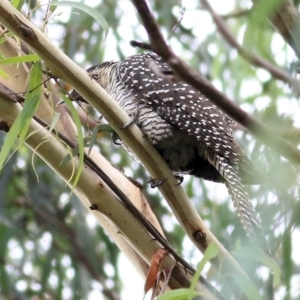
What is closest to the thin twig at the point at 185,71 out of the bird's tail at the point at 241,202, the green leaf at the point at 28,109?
the green leaf at the point at 28,109

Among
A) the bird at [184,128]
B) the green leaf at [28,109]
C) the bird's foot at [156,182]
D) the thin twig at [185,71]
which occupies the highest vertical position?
the bird at [184,128]

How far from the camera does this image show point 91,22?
115 inches

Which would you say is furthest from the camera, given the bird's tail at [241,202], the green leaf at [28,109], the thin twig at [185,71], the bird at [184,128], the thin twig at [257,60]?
the bird at [184,128]

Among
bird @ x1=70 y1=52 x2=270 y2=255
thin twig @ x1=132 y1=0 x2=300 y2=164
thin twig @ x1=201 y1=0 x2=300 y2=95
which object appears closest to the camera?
thin twig @ x1=132 y1=0 x2=300 y2=164

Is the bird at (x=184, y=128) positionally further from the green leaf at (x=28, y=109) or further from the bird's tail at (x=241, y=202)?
the green leaf at (x=28, y=109)

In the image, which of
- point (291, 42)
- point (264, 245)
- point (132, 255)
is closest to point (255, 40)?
point (291, 42)

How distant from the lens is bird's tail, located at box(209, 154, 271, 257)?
1651mm

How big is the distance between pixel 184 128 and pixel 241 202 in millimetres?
447

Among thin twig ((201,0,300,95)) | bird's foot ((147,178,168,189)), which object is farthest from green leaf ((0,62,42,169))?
bird's foot ((147,178,168,189))

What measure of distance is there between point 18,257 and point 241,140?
1.23m

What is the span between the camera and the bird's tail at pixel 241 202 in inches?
65.0

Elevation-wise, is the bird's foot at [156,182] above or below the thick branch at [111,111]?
above

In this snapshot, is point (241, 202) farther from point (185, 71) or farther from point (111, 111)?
point (185, 71)

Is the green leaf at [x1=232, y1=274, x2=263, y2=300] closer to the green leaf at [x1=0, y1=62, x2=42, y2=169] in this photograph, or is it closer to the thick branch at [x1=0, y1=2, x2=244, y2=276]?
the thick branch at [x1=0, y1=2, x2=244, y2=276]
